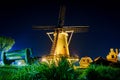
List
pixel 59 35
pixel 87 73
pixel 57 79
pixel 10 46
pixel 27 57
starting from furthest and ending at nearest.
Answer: pixel 10 46 < pixel 59 35 < pixel 27 57 < pixel 87 73 < pixel 57 79

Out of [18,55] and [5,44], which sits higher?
[5,44]

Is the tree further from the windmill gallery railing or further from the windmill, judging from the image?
the windmill gallery railing

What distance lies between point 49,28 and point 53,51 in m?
3.69

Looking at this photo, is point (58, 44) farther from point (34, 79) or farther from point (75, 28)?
point (34, 79)

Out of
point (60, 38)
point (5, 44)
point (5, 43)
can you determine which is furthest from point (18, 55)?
point (5, 44)

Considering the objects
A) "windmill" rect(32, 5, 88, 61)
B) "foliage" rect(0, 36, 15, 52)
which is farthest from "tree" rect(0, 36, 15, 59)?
"windmill" rect(32, 5, 88, 61)

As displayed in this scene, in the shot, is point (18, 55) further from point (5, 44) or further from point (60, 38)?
point (5, 44)

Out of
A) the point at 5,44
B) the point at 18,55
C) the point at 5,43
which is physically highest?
the point at 5,43

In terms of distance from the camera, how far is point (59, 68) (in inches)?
643

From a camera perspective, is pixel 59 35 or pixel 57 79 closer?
pixel 57 79

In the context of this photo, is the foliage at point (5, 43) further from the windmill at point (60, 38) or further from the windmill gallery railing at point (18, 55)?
the windmill gallery railing at point (18, 55)

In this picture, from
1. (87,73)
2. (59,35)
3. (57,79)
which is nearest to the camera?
(57,79)

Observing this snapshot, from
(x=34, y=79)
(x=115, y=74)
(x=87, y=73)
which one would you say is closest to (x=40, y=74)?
(x=34, y=79)

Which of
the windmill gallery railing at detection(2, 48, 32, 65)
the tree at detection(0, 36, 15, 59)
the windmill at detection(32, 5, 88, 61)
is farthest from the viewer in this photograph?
the tree at detection(0, 36, 15, 59)
